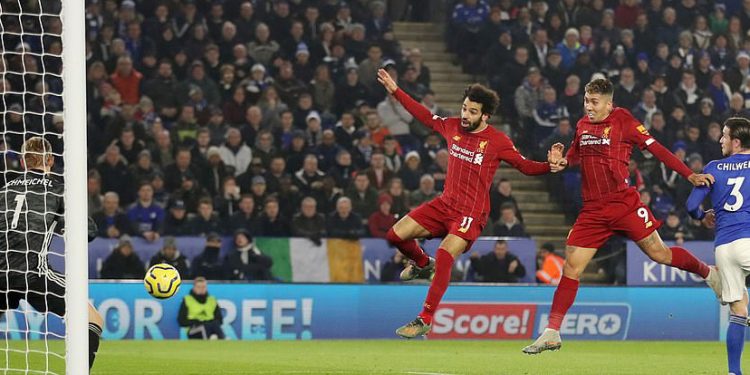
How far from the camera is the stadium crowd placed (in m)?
18.9

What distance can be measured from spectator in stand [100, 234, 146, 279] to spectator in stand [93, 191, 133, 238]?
482mm

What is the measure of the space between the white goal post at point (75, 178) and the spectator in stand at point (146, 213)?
32.0ft

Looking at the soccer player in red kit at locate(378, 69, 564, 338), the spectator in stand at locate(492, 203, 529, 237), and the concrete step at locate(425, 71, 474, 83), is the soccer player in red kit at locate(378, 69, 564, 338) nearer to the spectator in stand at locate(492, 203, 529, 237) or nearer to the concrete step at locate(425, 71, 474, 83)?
the spectator in stand at locate(492, 203, 529, 237)

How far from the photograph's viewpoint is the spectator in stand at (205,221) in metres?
18.3

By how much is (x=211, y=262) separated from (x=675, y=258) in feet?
26.7

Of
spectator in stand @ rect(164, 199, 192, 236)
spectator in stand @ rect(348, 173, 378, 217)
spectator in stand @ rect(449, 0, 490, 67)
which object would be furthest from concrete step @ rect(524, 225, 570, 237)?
spectator in stand @ rect(164, 199, 192, 236)

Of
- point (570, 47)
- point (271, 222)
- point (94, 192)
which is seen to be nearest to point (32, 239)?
point (94, 192)

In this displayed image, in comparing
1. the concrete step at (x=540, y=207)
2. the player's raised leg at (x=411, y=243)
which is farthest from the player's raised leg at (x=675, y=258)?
the concrete step at (x=540, y=207)

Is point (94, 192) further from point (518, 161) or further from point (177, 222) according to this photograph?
point (518, 161)

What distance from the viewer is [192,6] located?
70.1ft

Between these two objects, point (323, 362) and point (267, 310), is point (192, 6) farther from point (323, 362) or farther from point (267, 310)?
point (323, 362)

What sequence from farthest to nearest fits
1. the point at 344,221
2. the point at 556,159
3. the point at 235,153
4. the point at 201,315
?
the point at 235,153
the point at 344,221
the point at 201,315
the point at 556,159

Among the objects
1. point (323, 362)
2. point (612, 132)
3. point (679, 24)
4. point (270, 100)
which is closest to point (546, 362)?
point (323, 362)

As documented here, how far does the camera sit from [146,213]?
60.1 feet
